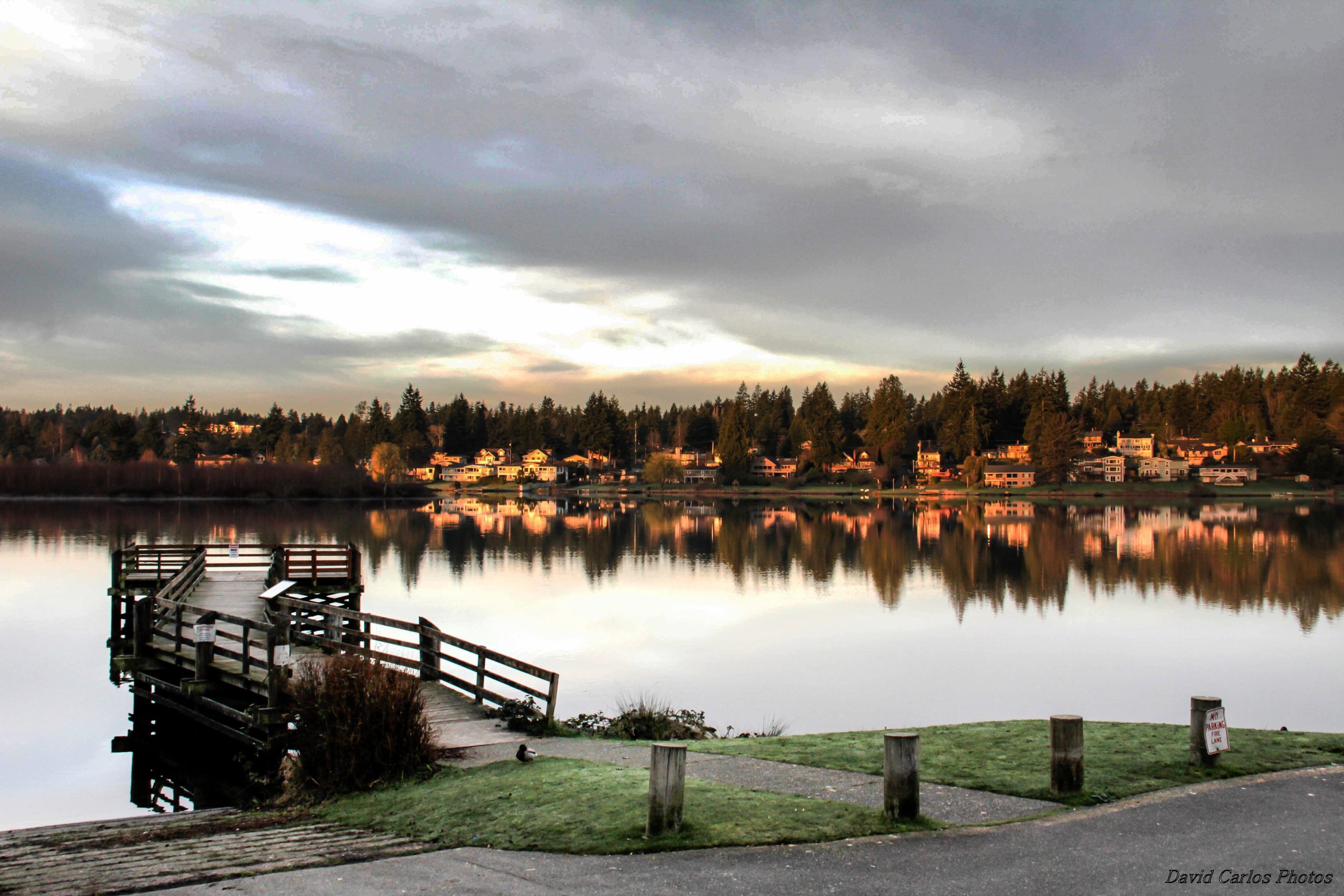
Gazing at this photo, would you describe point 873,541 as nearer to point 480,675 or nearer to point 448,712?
point 480,675

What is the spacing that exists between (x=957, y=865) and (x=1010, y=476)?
157235mm

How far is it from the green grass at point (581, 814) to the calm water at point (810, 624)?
764cm

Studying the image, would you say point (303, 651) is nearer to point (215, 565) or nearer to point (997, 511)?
point (215, 565)

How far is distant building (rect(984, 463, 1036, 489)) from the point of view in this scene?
153 metres

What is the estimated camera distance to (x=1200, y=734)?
10.2 m

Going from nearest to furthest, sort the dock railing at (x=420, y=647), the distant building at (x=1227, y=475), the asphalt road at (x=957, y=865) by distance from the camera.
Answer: the asphalt road at (x=957, y=865), the dock railing at (x=420, y=647), the distant building at (x=1227, y=475)

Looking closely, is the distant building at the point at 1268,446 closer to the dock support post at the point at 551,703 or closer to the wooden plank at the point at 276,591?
the dock support post at the point at 551,703

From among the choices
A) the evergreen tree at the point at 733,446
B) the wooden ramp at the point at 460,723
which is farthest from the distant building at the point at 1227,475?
the wooden ramp at the point at 460,723

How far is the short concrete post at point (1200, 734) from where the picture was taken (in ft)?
33.1

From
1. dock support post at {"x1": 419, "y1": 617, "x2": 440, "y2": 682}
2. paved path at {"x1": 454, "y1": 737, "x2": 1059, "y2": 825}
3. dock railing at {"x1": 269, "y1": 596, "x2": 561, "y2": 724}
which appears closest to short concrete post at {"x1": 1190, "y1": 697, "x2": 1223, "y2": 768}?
paved path at {"x1": 454, "y1": 737, "x2": 1059, "y2": 825}

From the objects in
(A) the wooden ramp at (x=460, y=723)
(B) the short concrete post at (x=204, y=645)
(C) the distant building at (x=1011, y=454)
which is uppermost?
(C) the distant building at (x=1011, y=454)

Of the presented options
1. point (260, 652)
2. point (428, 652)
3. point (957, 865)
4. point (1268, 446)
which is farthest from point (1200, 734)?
point (1268, 446)

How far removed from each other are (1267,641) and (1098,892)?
24.2m

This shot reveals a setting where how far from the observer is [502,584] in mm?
41875
